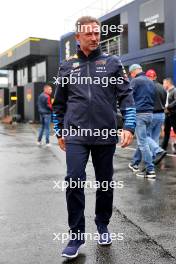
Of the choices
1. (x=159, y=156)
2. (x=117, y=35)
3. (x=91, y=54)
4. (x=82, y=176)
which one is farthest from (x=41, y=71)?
(x=82, y=176)

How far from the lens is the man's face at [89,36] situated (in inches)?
156

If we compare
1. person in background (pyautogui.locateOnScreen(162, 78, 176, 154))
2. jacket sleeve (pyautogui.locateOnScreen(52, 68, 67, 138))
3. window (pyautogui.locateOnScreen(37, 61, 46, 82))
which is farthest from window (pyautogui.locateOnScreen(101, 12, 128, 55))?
jacket sleeve (pyautogui.locateOnScreen(52, 68, 67, 138))

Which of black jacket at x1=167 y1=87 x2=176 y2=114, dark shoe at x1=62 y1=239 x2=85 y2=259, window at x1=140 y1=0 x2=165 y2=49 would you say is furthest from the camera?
window at x1=140 y1=0 x2=165 y2=49

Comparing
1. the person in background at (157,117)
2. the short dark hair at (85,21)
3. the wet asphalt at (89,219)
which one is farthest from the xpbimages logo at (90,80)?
the person in background at (157,117)

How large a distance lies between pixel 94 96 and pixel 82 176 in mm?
716

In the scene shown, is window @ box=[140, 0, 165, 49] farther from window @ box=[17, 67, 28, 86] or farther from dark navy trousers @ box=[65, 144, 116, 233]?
window @ box=[17, 67, 28, 86]

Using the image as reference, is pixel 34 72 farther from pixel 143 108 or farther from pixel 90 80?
pixel 90 80

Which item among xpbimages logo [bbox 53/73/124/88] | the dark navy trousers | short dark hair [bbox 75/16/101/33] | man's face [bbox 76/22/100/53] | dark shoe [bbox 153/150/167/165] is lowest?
dark shoe [bbox 153/150/167/165]

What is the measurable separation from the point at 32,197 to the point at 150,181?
2107 mm

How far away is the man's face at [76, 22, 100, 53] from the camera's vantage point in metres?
3.95

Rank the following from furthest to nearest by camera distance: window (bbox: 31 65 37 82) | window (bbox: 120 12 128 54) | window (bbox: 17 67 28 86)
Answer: window (bbox: 17 67 28 86) < window (bbox: 31 65 37 82) < window (bbox: 120 12 128 54)

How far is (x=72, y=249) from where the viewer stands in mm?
3904

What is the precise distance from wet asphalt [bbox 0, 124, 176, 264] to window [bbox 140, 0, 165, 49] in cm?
1013

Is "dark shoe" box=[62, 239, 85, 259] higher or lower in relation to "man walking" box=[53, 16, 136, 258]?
lower
